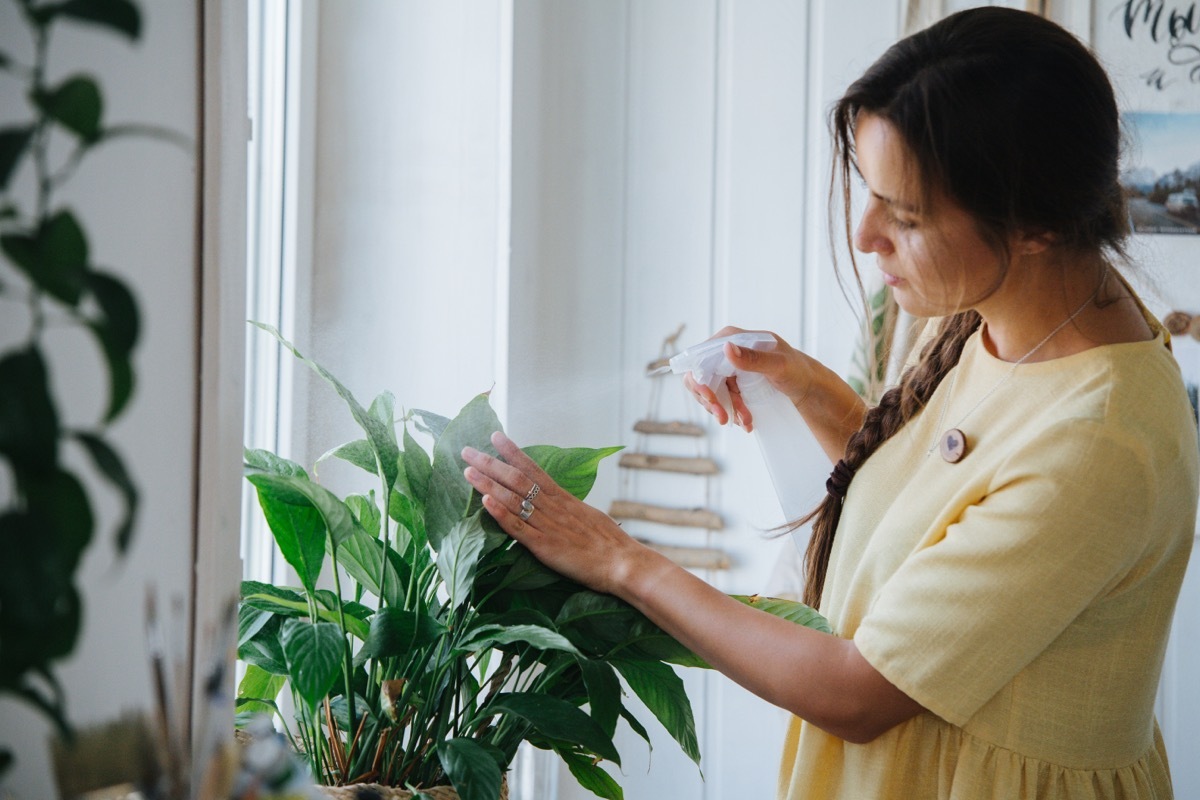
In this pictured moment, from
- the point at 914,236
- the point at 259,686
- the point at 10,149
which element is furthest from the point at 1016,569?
the point at 10,149

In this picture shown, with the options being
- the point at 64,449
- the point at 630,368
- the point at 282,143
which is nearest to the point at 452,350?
the point at 282,143

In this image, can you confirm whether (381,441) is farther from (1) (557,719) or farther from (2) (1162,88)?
(2) (1162,88)

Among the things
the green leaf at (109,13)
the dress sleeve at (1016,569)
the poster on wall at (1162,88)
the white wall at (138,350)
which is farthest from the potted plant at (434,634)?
the poster on wall at (1162,88)

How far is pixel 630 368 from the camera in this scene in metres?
1.88

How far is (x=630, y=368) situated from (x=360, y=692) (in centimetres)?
112

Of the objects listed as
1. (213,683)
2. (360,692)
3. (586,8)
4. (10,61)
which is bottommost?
(360,692)

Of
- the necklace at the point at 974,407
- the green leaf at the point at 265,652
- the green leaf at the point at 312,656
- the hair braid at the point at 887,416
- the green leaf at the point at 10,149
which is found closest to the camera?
the green leaf at the point at 10,149

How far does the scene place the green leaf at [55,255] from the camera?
35 cm

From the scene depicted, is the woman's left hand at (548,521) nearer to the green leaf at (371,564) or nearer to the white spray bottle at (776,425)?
the green leaf at (371,564)

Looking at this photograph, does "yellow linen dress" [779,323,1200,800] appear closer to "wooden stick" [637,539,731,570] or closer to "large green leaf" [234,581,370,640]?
"large green leaf" [234,581,370,640]

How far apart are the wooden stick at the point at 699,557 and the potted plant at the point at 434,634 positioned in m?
0.92

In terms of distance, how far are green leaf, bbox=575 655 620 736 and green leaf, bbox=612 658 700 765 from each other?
0.05 meters

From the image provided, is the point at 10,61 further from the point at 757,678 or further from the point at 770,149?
the point at 770,149

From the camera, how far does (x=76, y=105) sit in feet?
1.23
